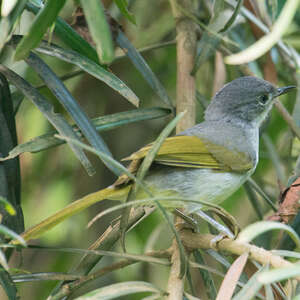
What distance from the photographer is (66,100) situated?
222cm

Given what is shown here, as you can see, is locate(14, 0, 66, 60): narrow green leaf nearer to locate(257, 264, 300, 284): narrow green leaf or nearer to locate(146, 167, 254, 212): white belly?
locate(257, 264, 300, 284): narrow green leaf

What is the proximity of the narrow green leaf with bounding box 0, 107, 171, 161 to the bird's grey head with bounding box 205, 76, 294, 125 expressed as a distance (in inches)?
22.8

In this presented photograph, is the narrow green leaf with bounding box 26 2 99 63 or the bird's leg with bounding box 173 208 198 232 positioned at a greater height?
the narrow green leaf with bounding box 26 2 99 63

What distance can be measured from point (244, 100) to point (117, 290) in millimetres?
2031

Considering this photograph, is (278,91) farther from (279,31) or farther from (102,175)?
(279,31)

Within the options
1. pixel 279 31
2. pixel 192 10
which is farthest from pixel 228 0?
pixel 279 31

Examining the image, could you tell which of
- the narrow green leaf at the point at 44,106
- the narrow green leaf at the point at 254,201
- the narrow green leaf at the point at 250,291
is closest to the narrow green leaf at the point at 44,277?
the narrow green leaf at the point at 44,106

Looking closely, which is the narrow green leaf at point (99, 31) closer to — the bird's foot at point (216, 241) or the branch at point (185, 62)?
the bird's foot at point (216, 241)

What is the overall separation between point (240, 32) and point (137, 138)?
999mm

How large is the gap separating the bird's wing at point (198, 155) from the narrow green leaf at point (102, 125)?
0.60 ft

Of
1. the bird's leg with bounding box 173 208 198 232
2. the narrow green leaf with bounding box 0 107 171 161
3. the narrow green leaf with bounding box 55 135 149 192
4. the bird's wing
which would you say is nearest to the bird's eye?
the bird's wing

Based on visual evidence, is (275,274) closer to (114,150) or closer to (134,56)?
(134,56)

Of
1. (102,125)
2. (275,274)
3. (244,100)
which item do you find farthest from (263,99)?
(275,274)

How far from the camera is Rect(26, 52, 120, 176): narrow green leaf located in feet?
7.19
